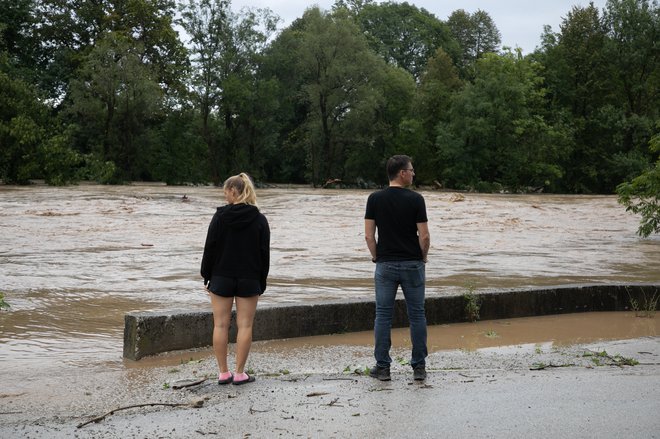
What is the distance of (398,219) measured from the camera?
6.81m

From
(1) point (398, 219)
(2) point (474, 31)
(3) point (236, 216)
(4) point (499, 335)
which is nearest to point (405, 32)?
(2) point (474, 31)

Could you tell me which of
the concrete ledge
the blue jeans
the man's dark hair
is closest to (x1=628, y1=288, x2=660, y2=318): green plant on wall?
the concrete ledge

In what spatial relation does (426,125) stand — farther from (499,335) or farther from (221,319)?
(221,319)

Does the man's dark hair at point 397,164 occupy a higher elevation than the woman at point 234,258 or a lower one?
higher

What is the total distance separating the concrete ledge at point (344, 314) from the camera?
8.12 meters

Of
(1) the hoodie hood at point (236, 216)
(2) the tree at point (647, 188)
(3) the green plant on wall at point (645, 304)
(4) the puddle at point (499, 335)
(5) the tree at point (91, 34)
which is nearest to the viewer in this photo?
(1) the hoodie hood at point (236, 216)

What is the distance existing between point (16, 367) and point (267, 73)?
63194 millimetres

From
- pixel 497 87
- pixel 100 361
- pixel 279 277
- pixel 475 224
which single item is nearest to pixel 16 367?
pixel 100 361

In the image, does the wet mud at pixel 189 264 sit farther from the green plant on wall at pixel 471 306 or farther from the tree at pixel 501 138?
the tree at pixel 501 138

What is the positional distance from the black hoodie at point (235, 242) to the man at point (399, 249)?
0.93m

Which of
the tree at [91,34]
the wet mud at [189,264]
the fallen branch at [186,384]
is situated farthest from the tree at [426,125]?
the fallen branch at [186,384]

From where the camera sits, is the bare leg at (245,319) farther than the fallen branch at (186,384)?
Yes

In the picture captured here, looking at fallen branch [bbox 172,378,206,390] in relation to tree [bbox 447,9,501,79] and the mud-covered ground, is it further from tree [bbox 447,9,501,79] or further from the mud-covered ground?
tree [bbox 447,9,501,79]

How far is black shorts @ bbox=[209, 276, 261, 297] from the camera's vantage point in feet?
21.7
